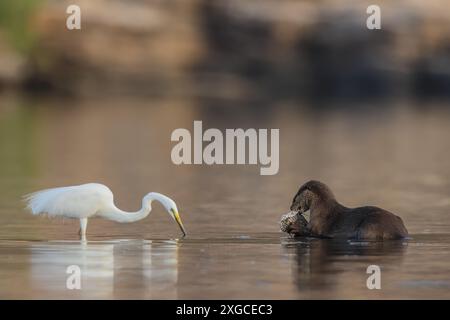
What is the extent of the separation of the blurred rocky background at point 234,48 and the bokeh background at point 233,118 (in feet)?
0.28

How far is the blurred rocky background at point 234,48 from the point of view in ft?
226

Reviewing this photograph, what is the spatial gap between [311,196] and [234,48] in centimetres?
5489

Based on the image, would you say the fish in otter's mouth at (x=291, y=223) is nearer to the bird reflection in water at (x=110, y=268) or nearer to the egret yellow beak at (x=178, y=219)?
the egret yellow beak at (x=178, y=219)

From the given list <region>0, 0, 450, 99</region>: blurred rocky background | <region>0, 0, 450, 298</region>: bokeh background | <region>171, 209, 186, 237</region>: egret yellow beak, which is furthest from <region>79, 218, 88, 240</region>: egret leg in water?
<region>0, 0, 450, 99</region>: blurred rocky background

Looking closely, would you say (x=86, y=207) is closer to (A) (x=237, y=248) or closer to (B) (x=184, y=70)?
(A) (x=237, y=248)

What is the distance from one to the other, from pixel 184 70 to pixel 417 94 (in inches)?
476

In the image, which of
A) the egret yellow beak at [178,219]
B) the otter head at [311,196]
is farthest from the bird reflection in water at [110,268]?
the otter head at [311,196]

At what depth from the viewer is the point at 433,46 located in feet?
231

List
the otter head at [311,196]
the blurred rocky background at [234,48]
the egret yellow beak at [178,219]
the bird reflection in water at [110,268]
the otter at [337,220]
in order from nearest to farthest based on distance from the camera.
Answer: the bird reflection in water at [110,268] → the otter at [337,220] → the egret yellow beak at [178,219] → the otter head at [311,196] → the blurred rocky background at [234,48]

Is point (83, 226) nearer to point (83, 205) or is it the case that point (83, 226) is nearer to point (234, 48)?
point (83, 205)

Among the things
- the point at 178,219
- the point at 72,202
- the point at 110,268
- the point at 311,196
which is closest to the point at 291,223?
the point at 311,196

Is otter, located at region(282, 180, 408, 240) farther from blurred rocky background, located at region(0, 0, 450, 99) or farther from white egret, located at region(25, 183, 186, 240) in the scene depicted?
blurred rocky background, located at region(0, 0, 450, 99)

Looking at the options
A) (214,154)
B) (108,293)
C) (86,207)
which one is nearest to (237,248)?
(86,207)

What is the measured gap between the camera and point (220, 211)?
2009cm
